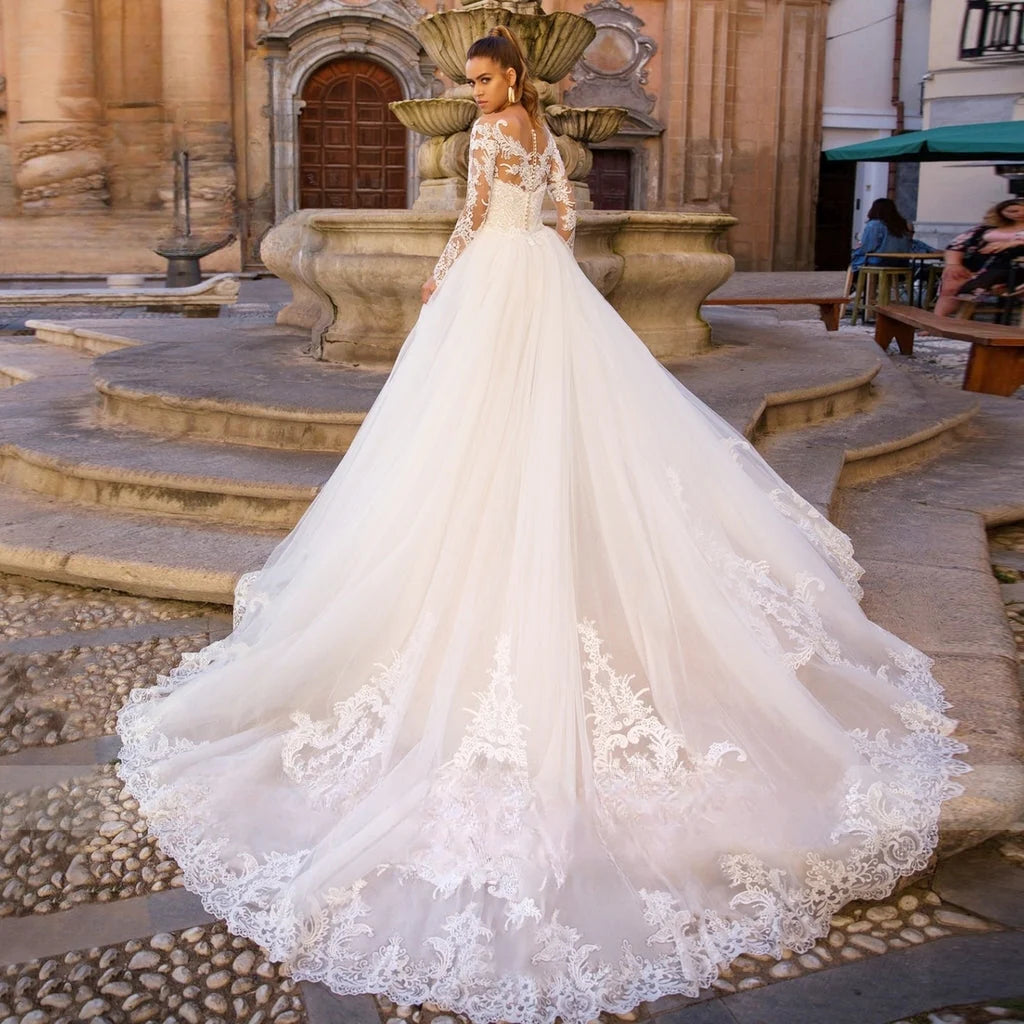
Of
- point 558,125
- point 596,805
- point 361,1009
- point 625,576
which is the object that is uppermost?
point 558,125

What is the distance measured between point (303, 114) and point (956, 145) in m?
10.9

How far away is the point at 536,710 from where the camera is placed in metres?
2.43

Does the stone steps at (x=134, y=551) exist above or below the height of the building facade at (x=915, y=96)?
below

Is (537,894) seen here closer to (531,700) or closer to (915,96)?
(531,700)

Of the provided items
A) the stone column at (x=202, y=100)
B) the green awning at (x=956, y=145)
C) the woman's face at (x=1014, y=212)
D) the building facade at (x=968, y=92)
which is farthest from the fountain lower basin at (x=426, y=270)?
the building facade at (x=968, y=92)

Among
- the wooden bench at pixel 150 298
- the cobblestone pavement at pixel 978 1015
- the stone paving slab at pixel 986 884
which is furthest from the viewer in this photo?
A: the wooden bench at pixel 150 298

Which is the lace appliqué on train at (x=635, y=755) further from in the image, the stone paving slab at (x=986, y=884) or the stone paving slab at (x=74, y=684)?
the stone paving slab at (x=74, y=684)

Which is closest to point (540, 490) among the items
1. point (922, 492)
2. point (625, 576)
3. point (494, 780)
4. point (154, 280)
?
point (625, 576)

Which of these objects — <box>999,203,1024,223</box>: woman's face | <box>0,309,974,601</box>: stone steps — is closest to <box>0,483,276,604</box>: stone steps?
<box>0,309,974,601</box>: stone steps

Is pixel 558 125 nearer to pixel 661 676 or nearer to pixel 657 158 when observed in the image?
pixel 661 676

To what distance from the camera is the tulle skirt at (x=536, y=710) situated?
83.7 inches

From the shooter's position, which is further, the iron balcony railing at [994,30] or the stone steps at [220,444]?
the iron balcony railing at [994,30]

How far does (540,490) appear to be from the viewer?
2639mm

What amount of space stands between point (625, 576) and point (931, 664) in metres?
0.97
